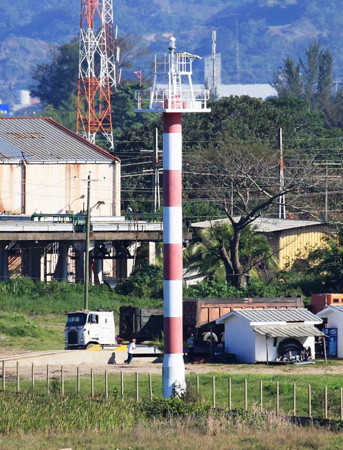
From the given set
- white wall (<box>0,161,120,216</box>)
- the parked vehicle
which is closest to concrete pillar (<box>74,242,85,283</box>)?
white wall (<box>0,161,120,216</box>)

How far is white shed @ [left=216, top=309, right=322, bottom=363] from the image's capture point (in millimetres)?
48625

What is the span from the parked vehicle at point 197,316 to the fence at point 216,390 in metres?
6.72

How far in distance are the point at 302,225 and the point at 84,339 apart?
2568cm

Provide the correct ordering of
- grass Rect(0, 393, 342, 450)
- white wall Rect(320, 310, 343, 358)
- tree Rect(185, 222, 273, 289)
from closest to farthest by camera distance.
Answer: grass Rect(0, 393, 342, 450), white wall Rect(320, 310, 343, 358), tree Rect(185, 222, 273, 289)

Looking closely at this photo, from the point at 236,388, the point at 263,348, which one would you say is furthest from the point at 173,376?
the point at 263,348

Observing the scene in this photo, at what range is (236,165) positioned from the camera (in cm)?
7450

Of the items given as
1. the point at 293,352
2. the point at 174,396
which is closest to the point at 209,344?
the point at 293,352

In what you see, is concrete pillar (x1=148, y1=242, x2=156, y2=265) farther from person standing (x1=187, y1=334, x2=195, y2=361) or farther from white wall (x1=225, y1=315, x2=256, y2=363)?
white wall (x1=225, y1=315, x2=256, y2=363)

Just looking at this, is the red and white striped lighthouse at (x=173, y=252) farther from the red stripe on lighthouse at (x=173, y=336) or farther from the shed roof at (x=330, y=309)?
the shed roof at (x=330, y=309)

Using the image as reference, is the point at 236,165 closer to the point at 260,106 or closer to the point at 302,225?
the point at 302,225

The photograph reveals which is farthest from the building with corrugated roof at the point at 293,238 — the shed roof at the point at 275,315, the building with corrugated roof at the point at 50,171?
the shed roof at the point at 275,315

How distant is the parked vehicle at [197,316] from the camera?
167 ft

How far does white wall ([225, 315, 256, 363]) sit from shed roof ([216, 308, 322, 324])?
25 centimetres

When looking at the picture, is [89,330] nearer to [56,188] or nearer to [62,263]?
[62,263]
